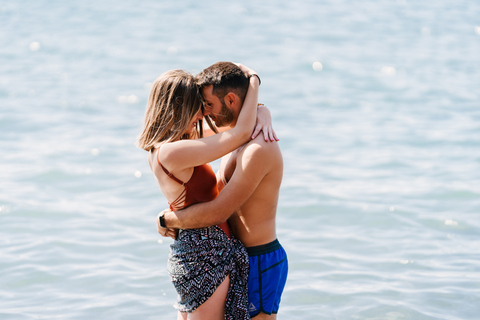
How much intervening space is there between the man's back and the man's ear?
0.82ft

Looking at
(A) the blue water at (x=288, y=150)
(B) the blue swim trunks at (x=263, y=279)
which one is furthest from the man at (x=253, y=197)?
(A) the blue water at (x=288, y=150)

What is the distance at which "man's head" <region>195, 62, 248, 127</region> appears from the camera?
3.65m

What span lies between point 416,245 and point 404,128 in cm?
442

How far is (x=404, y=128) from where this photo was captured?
11.0m

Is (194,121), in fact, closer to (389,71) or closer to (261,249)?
(261,249)

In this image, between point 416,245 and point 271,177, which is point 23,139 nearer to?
point 416,245

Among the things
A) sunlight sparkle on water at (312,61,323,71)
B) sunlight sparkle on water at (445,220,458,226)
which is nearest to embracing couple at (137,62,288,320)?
sunlight sparkle on water at (445,220,458,226)

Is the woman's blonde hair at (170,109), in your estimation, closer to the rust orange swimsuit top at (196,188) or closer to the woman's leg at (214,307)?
the rust orange swimsuit top at (196,188)

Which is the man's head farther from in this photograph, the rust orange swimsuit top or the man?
the rust orange swimsuit top

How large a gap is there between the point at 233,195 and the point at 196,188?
221mm

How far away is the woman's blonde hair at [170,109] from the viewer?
354 cm

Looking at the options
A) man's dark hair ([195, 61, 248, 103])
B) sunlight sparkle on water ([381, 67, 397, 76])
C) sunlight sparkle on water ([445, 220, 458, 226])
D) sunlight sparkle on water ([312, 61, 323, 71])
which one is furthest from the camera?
sunlight sparkle on water ([312, 61, 323, 71])

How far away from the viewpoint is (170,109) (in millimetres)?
3531

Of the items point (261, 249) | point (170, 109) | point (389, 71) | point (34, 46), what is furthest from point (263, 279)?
point (34, 46)
